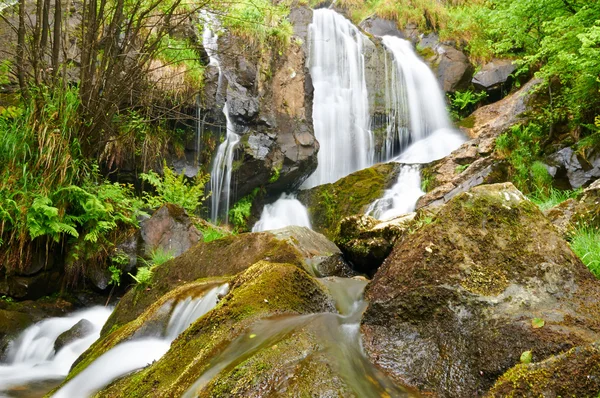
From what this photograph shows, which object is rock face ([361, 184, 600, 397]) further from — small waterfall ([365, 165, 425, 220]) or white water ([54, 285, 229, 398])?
small waterfall ([365, 165, 425, 220])

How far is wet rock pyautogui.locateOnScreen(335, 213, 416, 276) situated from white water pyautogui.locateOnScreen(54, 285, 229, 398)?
2.26 metres

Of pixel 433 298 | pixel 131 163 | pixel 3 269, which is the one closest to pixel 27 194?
pixel 3 269

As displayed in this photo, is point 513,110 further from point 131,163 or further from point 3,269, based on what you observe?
point 3,269

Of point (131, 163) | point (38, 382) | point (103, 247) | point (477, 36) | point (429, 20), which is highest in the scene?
point (429, 20)

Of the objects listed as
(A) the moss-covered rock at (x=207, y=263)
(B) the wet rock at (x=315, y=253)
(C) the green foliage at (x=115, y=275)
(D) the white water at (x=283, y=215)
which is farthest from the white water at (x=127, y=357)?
(D) the white water at (x=283, y=215)

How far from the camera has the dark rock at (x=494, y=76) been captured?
14062 millimetres

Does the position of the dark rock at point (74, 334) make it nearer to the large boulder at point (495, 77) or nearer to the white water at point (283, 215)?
the white water at point (283, 215)

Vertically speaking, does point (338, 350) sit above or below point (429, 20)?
below

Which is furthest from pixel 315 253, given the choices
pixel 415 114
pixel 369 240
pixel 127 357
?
pixel 415 114

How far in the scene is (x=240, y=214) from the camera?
10.2 m

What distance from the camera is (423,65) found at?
16.0m

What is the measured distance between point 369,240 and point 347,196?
5433mm

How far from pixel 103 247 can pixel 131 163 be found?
311 centimetres

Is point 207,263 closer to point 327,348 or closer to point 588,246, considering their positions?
point 327,348
